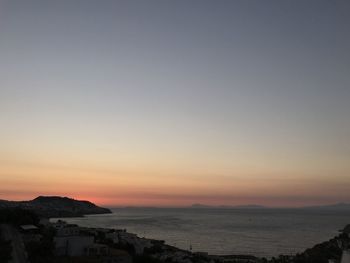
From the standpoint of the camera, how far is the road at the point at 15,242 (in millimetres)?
27644

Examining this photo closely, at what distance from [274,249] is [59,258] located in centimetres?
4095

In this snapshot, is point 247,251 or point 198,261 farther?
point 247,251

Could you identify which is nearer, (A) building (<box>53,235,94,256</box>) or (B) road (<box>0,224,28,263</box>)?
(B) road (<box>0,224,28,263</box>)

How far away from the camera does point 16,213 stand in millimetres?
51094

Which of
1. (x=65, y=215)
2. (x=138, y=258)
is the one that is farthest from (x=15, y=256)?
(x=65, y=215)

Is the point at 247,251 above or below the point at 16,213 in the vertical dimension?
below

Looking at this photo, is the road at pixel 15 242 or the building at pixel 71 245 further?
the building at pixel 71 245

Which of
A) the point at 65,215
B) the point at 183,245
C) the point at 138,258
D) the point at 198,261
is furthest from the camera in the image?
the point at 65,215

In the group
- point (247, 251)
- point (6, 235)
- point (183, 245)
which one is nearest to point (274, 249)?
point (247, 251)

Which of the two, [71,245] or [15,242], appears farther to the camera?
[15,242]

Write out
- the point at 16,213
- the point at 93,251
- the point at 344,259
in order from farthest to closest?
the point at 16,213 < the point at 93,251 < the point at 344,259

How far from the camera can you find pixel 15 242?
34.1 meters

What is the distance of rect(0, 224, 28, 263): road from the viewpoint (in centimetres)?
2764

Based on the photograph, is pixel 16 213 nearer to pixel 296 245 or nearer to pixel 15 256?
pixel 15 256
